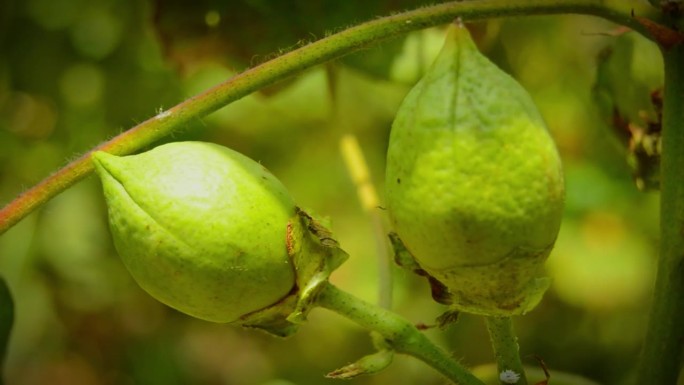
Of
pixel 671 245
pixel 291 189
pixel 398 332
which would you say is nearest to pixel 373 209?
pixel 398 332

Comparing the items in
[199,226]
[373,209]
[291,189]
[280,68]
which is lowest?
[291,189]

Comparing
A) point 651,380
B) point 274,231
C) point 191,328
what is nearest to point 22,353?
point 191,328

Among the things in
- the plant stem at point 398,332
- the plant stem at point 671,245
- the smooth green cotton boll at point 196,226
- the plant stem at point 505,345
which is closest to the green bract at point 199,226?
the smooth green cotton boll at point 196,226

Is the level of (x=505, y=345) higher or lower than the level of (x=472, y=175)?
lower

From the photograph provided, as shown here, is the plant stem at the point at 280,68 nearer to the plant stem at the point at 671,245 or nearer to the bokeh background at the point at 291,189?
the plant stem at the point at 671,245

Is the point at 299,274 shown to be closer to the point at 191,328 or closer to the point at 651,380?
the point at 651,380

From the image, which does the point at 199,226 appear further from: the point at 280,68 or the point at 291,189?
the point at 291,189

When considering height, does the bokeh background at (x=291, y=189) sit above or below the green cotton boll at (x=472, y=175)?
below
